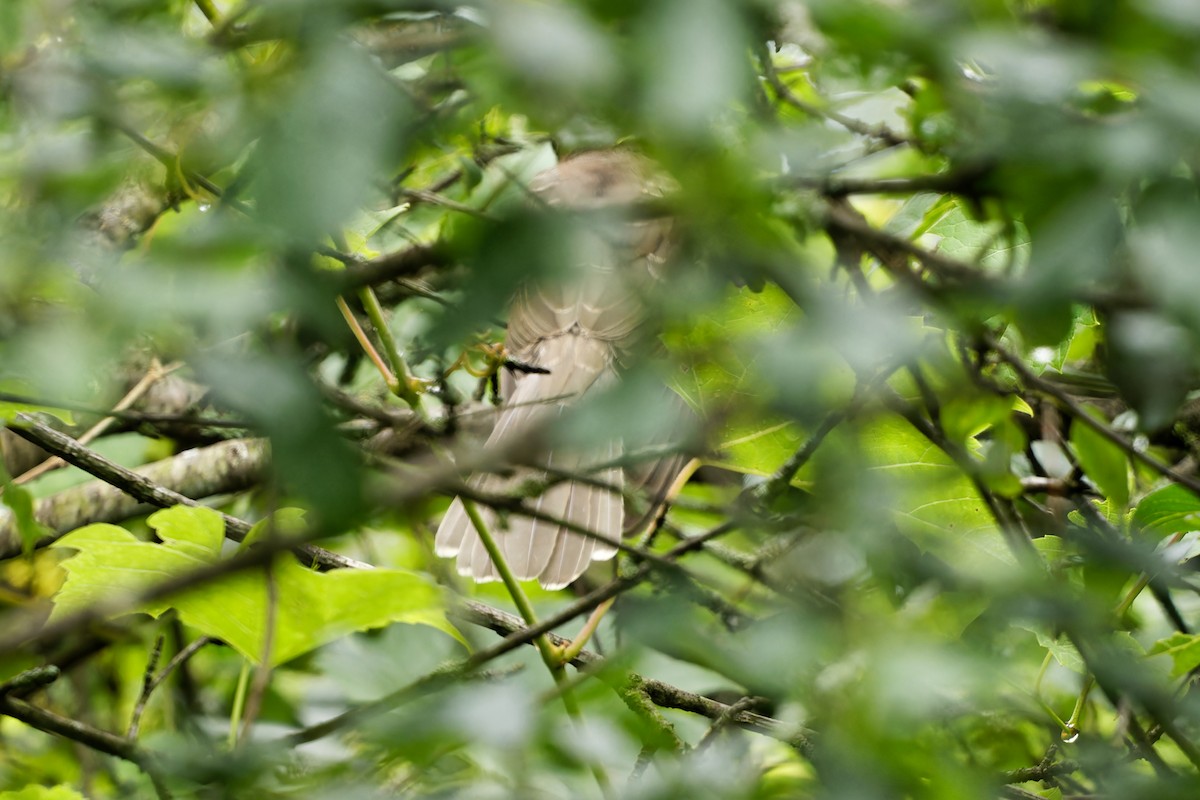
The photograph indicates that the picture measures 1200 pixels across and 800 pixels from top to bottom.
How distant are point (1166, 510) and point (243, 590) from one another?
1.17 metres

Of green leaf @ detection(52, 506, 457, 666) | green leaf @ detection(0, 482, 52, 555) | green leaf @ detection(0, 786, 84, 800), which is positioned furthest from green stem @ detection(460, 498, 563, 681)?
green leaf @ detection(0, 786, 84, 800)

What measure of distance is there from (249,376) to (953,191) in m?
0.59

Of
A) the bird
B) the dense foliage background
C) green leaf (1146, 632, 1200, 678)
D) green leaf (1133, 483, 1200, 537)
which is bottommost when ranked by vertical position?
the bird

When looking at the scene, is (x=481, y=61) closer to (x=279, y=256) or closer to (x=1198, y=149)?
(x=279, y=256)

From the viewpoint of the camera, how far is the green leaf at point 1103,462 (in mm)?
1312

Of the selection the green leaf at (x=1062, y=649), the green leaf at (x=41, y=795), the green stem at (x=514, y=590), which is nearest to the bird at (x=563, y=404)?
the green stem at (x=514, y=590)

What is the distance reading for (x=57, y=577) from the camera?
2592 mm

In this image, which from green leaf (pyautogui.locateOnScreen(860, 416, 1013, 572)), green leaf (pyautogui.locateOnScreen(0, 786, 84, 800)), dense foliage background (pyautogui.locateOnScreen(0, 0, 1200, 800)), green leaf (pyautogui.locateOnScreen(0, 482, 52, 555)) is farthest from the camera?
green leaf (pyautogui.locateOnScreen(0, 786, 84, 800))

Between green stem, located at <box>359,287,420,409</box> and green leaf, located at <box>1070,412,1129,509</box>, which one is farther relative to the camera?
green stem, located at <box>359,287,420,409</box>

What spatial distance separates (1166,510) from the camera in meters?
1.40

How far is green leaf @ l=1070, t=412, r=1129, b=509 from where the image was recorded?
1312 millimetres

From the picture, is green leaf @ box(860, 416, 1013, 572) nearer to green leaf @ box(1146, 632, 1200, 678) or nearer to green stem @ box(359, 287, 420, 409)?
green leaf @ box(1146, 632, 1200, 678)

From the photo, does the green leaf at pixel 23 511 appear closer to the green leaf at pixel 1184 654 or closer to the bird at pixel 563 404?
the bird at pixel 563 404

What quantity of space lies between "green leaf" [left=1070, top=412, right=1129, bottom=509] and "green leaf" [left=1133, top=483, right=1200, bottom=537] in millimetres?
71
